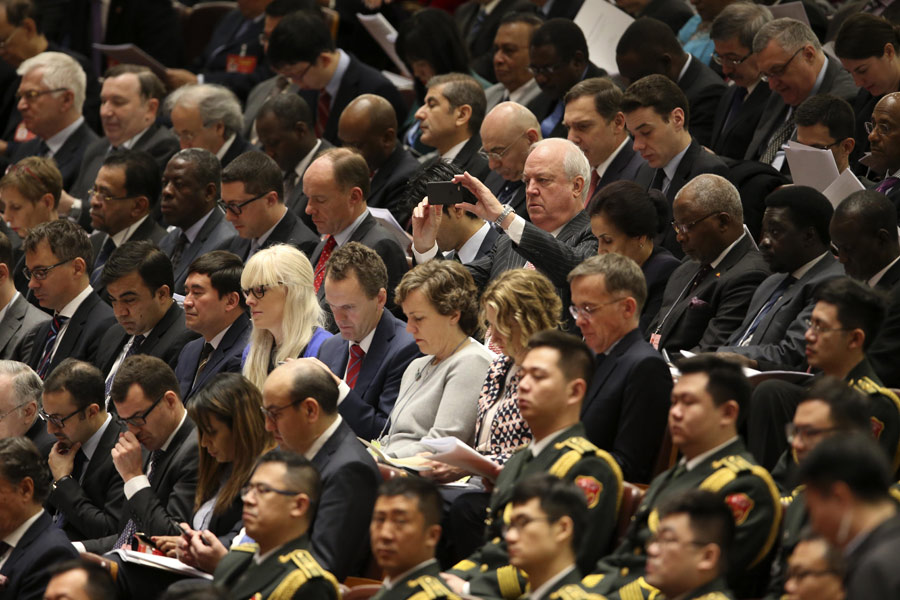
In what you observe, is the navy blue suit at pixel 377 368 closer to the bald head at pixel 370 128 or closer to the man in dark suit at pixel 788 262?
the man in dark suit at pixel 788 262

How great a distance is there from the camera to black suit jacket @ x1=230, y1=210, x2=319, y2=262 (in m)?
5.91

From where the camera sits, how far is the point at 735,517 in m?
3.29

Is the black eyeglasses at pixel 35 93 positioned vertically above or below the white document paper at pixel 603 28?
below

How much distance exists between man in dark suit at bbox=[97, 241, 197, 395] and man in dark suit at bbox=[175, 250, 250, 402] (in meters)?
0.24

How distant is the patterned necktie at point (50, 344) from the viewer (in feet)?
18.9

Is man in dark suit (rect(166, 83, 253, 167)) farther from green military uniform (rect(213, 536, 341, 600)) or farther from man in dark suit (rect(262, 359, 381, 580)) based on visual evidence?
green military uniform (rect(213, 536, 341, 600))

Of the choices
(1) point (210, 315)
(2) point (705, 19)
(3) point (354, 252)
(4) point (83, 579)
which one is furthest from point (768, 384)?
(2) point (705, 19)

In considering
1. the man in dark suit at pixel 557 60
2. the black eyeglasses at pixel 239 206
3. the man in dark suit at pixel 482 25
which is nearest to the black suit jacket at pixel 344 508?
the black eyeglasses at pixel 239 206

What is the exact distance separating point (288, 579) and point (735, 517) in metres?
1.15

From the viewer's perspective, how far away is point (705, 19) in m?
6.97

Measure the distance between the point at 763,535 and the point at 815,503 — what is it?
0.42 metres

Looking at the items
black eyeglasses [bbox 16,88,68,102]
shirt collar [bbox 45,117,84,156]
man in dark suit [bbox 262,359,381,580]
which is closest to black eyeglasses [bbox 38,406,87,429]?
man in dark suit [bbox 262,359,381,580]

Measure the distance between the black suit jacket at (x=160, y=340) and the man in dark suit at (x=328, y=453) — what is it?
4.77 ft

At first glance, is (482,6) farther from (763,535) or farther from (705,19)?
(763,535)
